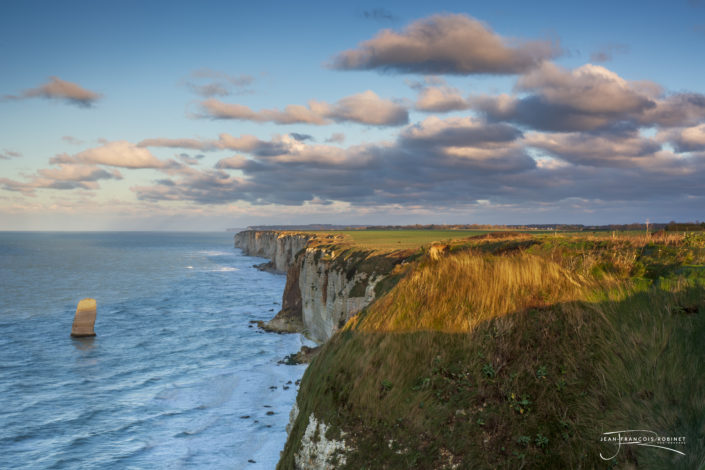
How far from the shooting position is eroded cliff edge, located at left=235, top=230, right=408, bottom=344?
34.3 metres

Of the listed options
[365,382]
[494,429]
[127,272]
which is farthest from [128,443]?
[127,272]

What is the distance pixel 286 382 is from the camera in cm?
3080

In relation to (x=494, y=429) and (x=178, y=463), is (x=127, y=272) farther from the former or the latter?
(x=494, y=429)

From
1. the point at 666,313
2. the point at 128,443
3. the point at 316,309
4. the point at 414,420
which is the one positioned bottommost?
the point at 128,443

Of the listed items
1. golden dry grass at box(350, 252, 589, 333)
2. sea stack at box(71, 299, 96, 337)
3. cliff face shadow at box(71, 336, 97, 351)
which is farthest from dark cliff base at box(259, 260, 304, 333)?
golden dry grass at box(350, 252, 589, 333)

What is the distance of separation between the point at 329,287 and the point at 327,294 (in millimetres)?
754

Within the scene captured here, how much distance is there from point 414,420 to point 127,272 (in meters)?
123

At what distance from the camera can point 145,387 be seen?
101 ft

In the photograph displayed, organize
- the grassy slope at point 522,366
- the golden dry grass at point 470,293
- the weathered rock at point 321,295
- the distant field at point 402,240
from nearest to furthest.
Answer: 1. the grassy slope at point 522,366
2. the golden dry grass at point 470,293
3. the weathered rock at point 321,295
4. the distant field at point 402,240

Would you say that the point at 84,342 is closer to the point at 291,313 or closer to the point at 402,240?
the point at 291,313

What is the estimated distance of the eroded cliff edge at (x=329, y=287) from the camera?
34.3m

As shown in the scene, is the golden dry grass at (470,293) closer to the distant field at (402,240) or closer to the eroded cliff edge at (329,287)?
the eroded cliff edge at (329,287)

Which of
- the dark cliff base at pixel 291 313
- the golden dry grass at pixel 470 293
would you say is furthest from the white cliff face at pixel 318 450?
the dark cliff base at pixel 291 313
